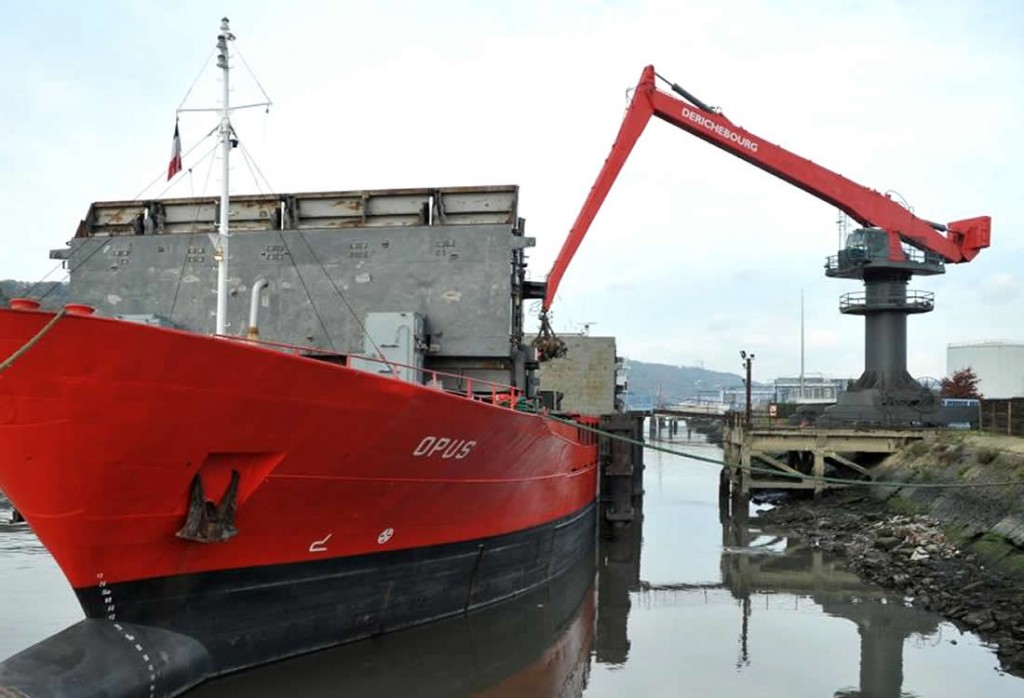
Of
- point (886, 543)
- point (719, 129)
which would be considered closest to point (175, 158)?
point (886, 543)

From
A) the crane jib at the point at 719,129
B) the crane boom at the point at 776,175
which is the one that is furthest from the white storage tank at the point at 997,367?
the crane jib at the point at 719,129

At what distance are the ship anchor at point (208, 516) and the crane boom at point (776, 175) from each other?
1570 cm

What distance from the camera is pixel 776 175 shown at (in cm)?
3030

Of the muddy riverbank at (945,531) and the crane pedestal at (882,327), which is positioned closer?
the muddy riverbank at (945,531)

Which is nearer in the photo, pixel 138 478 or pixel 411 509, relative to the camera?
pixel 138 478

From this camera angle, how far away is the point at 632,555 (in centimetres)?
1953

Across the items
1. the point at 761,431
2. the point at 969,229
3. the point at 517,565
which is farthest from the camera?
the point at 969,229

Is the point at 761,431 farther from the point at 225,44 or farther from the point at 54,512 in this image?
the point at 54,512

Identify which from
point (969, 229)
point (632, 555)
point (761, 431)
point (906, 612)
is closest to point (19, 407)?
point (906, 612)

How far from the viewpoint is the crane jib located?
27.9 m

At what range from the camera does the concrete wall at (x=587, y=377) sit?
1356 inches

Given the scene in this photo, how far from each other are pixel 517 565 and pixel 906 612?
21.9ft

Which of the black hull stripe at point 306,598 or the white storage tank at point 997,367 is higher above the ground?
the white storage tank at point 997,367

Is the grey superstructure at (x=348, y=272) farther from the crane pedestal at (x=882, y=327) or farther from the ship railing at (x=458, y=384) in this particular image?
the crane pedestal at (x=882, y=327)
